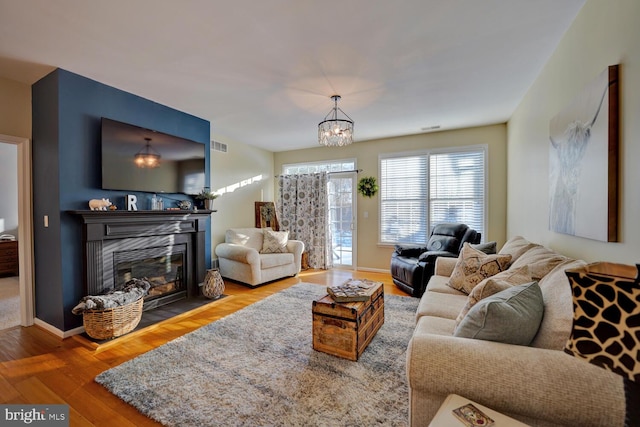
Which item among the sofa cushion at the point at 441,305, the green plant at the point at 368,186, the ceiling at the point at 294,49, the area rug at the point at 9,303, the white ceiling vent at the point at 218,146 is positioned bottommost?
the area rug at the point at 9,303

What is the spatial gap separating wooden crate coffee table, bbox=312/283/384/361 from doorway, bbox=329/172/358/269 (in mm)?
3178

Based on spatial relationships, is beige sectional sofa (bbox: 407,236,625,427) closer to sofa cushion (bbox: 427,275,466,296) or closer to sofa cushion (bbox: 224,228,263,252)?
sofa cushion (bbox: 427,275,466,296)

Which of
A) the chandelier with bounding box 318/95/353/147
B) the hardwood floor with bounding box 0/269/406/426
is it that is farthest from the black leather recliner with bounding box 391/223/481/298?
the hardwood floor with bounding box 0/269/406/426

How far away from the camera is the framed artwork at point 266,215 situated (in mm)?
5742

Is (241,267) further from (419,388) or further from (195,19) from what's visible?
(419,388)

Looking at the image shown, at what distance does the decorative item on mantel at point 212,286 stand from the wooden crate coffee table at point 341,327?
195 cm

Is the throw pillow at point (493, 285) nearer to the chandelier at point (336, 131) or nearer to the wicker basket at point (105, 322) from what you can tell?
the chandelier at point (336, 131)

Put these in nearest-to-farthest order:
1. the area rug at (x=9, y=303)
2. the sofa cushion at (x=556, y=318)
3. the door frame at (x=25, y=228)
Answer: the sofa cushion at (x=556, y=318) → the door frame at (x=25, y=228) → the area rug at (x=9, y=303)

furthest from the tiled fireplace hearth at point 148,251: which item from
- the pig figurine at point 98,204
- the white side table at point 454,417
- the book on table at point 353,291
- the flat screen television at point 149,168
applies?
the white side table at point 454,417

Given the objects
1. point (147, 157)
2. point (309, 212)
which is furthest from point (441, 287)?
point (147, 157)

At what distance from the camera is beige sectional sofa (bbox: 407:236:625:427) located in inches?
38.5

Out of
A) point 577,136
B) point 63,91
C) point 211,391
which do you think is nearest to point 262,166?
point 63,91

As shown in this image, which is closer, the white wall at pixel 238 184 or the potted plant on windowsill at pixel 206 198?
the potted plant on windowsill at pixel 206 198

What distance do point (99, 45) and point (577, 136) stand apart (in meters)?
3.67
